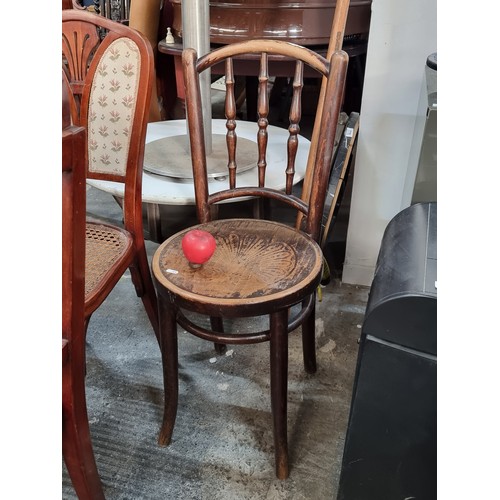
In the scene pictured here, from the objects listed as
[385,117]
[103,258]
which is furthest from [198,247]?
[385,117]

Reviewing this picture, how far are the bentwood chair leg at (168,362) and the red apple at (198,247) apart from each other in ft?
0.39

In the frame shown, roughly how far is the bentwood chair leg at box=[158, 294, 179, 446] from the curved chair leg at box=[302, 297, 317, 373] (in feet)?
1.39

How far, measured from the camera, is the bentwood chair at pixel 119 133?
1365mm

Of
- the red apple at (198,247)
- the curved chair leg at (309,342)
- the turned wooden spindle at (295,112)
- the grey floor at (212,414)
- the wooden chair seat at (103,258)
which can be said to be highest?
the turned wooden spindle at (295,112)

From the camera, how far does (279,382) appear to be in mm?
1207

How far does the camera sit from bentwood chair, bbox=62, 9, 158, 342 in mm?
1365

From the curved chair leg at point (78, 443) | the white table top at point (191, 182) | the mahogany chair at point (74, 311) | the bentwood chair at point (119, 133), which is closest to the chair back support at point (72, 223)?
the mahogany chair at point (74, 311)

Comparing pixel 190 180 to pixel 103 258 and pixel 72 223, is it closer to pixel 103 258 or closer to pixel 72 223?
pixel 103 258

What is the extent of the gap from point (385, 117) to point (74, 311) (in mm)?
1345

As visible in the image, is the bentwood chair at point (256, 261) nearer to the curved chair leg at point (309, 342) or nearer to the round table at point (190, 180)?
the curved chair leg at point (309, 342)
